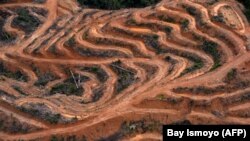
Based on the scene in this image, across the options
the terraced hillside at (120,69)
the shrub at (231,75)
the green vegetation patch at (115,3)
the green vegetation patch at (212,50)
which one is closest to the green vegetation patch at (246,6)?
the terraced hillside at (120,69)

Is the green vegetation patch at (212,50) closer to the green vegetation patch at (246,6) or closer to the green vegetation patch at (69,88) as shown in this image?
the green vegetation patch at (246,6)

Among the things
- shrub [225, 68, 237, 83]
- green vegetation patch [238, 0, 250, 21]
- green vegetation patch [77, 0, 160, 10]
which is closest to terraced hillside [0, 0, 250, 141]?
shrub [225, 68, 237, 83]

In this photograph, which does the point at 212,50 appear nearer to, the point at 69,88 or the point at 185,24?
the point at 185,24

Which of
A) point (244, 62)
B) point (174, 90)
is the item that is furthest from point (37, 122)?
point (244, 62)

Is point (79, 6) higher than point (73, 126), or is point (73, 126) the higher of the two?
point (79, 6)

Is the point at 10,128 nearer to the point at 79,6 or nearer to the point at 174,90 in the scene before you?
the point at 174,90

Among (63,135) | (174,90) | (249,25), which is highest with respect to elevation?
(249,25)

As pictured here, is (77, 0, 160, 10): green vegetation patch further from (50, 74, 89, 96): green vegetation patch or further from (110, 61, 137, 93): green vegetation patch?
(50, 74, 89, 96): green vegetation patch
